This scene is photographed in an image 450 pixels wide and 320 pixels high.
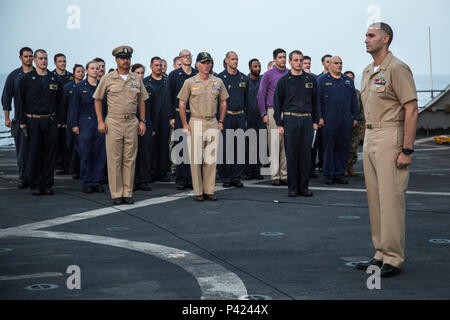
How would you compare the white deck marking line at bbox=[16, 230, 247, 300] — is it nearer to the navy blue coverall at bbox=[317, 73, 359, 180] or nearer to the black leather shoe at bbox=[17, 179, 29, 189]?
the black leather shoe at bbox=[17, 179, 29, 189]

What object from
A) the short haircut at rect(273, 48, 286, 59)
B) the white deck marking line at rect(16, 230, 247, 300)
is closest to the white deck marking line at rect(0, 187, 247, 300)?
the white deck marking line at rect(16, 230, 247, 300)

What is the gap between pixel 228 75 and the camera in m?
11.2

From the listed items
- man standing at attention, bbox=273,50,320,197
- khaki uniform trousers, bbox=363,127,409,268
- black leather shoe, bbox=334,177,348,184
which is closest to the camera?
khaki uniform trousers, bbox=363,127,409,268

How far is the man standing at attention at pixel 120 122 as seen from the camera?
8.88 metres

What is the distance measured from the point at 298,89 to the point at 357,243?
3.76 meters

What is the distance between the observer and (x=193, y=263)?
217 inches

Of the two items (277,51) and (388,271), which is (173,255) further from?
(277,51)

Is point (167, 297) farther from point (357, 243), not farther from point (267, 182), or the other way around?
point (267, 182)

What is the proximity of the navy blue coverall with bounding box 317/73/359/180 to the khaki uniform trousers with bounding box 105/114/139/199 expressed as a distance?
3499 mm

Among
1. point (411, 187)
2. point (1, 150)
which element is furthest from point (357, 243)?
point (1, 150)

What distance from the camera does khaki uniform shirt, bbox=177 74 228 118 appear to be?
30.6ft

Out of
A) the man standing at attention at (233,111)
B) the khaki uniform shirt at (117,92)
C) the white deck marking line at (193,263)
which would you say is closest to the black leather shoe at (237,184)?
the man standing at attention at (233,111)

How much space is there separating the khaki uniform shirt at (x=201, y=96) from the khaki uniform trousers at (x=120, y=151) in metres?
0.83

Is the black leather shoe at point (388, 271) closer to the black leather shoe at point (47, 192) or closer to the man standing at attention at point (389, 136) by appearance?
the man standing at attention at point (389, 136)
